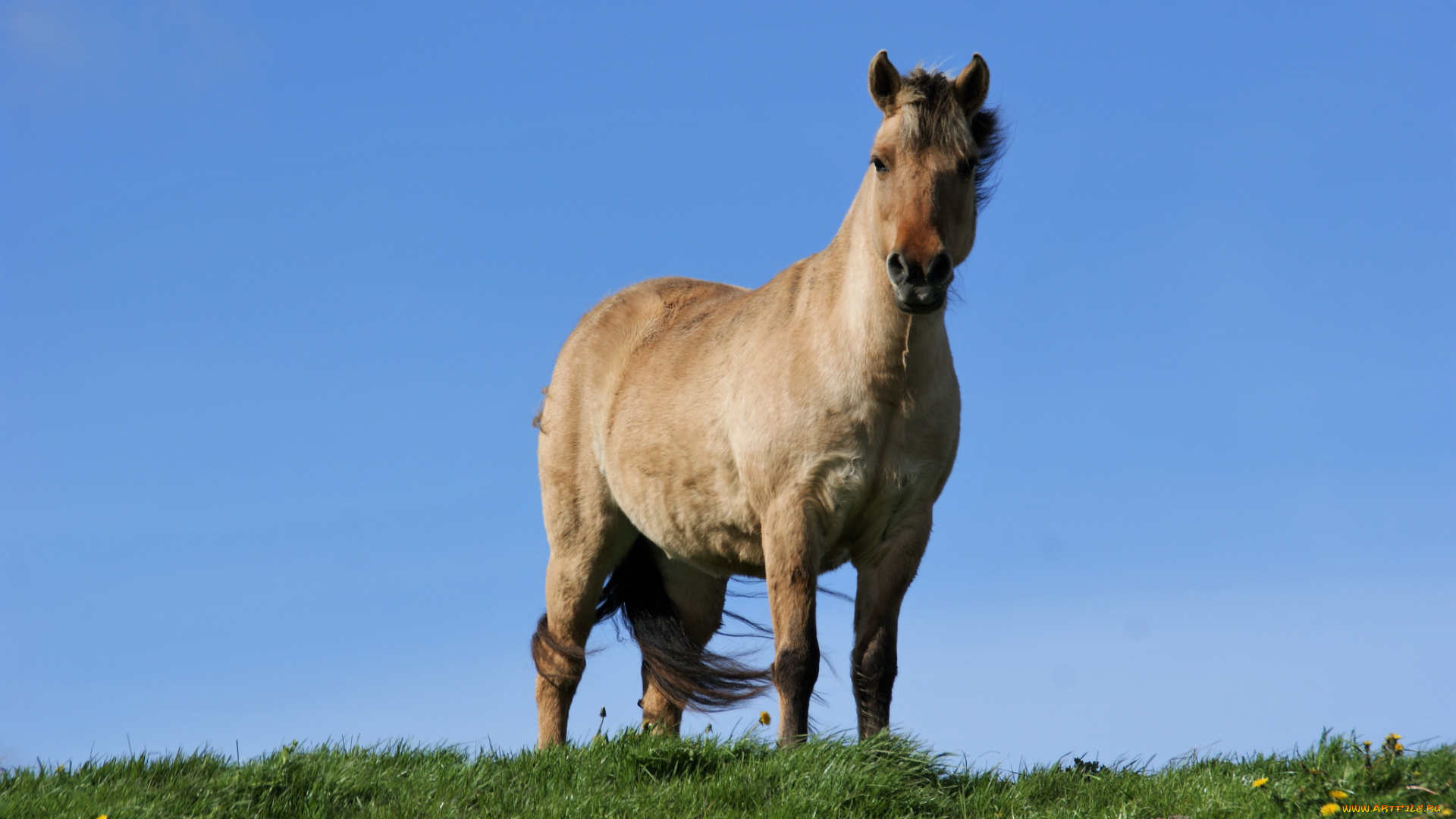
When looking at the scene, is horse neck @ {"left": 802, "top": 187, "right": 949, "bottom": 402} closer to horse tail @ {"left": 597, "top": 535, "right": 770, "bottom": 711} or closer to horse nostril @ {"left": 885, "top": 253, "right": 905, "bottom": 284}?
horse nostril @ {"left": 885, "top": 253, "right": 905, "bottom": 284}

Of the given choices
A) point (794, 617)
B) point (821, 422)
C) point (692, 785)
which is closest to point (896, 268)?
point (821, 422)

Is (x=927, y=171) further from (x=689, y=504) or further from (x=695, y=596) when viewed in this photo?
(x=695, y=596)

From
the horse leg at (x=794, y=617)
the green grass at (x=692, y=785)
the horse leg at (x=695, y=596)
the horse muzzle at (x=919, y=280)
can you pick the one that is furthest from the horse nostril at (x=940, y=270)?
the horse leg at (x=695, y=596)

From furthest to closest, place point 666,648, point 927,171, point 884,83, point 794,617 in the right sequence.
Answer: point 666,648 < point 884,83 < point 794,617 < point 927,171

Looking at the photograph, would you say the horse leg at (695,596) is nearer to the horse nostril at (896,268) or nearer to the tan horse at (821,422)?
the tan horse at (821,422)

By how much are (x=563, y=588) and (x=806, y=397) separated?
250 cm

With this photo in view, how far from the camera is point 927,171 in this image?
508 cm

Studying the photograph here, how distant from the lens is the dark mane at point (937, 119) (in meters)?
5.18

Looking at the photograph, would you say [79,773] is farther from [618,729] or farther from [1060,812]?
[1060,812]

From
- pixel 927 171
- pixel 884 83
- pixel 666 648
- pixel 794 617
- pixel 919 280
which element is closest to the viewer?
pixel 919 280

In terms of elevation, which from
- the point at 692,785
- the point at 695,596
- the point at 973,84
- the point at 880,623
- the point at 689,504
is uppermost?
the point at 973,84

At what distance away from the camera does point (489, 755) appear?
16.9 feet

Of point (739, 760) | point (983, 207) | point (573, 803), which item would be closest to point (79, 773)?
point (573, 803)

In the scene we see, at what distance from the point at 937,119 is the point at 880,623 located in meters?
2.30
